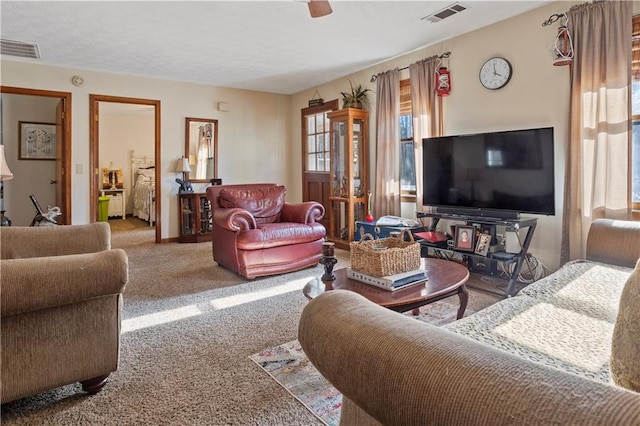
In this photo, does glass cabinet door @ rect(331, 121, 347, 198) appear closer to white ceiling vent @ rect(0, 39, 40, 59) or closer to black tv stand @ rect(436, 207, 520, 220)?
black tv stand @ rect(436, 207, 520, 220)

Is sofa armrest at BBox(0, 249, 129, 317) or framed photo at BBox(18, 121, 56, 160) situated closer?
sofa armrest at BBox(0, 249, 129, 317)

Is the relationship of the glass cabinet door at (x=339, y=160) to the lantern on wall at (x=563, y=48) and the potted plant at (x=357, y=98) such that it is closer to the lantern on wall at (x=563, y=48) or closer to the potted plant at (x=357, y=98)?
the potted plant at (x=357, y=98)

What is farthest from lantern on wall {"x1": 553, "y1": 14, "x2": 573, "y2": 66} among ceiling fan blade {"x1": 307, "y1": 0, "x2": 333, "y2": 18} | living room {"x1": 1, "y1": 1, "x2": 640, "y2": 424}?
ceiling fan blade {"x1": 307, "y1": 0, "x2": 333, "y2": 18}

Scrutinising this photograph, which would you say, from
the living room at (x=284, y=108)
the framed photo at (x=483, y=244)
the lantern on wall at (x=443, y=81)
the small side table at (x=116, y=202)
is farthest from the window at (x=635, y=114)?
Result: the small side table at (x=116, y=202)

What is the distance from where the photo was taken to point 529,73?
3377 millimetres

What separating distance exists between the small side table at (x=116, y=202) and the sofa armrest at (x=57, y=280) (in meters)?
7.79

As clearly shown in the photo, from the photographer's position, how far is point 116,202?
28.0ft

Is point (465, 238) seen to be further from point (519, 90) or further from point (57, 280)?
point (57, 280)

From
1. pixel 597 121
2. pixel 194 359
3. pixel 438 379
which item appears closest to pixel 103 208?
pixel 194 359

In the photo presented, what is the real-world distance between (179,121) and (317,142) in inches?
84.6

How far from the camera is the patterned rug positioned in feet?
5.37

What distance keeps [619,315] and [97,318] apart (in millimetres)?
1806

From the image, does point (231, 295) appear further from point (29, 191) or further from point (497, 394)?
point (29, 191)

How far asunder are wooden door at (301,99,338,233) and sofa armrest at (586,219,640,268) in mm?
3643
